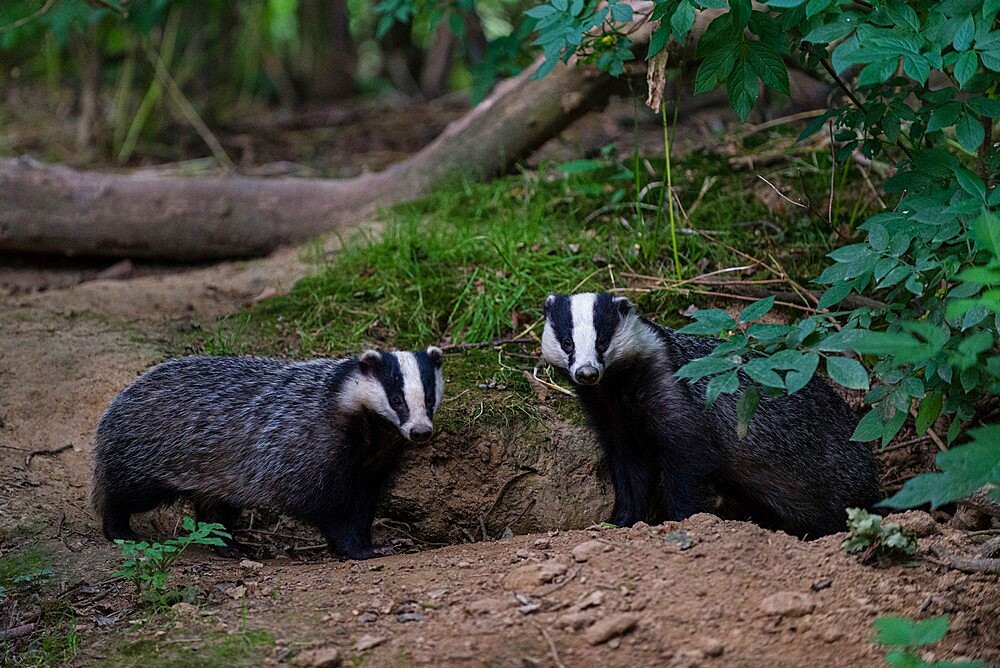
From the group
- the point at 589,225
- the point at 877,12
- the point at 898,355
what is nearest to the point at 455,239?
the point at 589,225

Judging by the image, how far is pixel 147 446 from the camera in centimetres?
439

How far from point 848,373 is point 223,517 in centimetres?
291

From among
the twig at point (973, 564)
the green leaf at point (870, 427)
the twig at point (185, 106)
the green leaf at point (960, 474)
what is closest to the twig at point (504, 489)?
the green leaf at point (870, 427)

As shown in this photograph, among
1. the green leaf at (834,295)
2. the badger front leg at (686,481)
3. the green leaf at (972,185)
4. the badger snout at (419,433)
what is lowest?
the badger front leg at (686,481)

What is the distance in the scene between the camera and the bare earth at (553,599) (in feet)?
9.25

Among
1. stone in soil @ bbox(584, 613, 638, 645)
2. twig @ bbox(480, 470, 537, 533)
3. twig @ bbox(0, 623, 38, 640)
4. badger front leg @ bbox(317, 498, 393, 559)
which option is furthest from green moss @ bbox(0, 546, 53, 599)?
stone in soil @ bbox(584, 613, 638, 645)

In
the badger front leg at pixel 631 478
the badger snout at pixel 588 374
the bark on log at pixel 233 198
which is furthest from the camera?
the bark on log at pixel 233 198

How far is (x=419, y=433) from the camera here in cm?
405

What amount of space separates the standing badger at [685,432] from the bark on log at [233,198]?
2.47 metres

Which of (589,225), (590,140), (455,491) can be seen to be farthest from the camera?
(590,140)

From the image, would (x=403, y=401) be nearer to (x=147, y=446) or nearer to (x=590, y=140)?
(x=147, y=446)

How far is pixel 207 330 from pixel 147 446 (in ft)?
3.78

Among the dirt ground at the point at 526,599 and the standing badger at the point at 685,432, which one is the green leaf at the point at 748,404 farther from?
the standing badger at the point at 685,432

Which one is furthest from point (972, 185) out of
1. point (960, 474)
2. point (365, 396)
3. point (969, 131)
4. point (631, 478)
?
point (365, 396)
